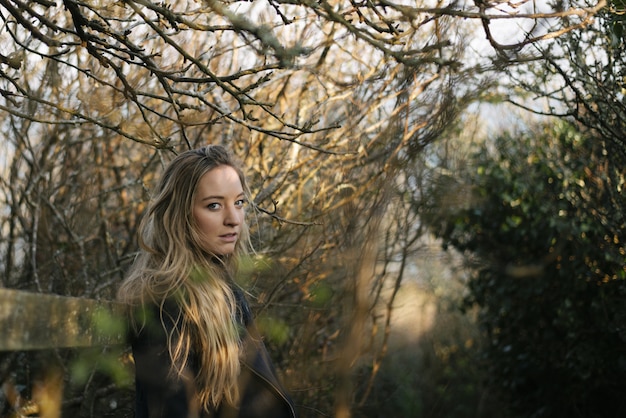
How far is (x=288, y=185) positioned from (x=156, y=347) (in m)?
2.26

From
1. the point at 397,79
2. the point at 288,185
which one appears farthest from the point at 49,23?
the point at 397,79

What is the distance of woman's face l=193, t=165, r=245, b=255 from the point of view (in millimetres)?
2582

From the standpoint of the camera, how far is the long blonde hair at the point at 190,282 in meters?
2.32

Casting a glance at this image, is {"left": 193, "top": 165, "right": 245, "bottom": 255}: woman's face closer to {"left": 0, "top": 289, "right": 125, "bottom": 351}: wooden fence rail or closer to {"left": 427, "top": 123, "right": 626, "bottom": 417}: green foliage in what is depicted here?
{"left": 0, "top": 289, "right": 125, "bottom": 351}: wooden fence rail

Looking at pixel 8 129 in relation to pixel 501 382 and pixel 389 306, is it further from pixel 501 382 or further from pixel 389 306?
pixel 501 382

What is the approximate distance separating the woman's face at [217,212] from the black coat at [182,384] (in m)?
0.26

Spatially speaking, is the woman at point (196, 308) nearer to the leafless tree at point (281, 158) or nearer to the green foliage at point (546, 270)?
the leafless tree at point (281, 158)

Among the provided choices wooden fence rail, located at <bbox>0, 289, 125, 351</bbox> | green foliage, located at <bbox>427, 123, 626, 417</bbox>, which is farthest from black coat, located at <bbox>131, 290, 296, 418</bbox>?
green foliage, located at <bbox>427, 123, 626, 417</bbox>

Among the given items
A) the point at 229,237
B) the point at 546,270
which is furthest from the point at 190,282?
the point at 546,270

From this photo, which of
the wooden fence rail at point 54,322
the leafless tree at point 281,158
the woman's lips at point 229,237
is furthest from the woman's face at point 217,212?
the leafless tree at point 281,158

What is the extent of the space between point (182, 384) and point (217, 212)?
617 mm

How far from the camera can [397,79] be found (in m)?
4.57

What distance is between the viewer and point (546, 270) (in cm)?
708

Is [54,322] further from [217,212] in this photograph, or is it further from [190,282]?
[217,212]
